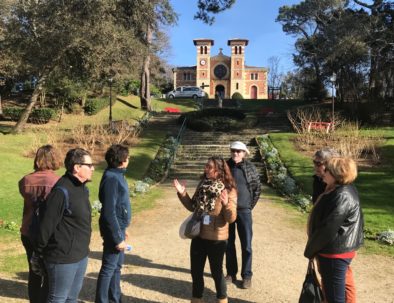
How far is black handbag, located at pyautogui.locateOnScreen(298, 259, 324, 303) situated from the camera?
3434 mm

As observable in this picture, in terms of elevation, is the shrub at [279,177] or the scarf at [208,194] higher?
the scarf at [208,194]

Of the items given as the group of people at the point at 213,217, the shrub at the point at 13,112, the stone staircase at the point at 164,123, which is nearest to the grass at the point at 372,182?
the group of people at the point at 213,217

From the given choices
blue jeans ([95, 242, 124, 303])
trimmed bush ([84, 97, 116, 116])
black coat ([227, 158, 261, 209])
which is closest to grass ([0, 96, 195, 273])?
trimmed bush ([84, 97, 116, 116])

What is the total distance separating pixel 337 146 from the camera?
52.2 feet

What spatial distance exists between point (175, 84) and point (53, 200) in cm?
7364

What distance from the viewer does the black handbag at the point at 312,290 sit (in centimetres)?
343

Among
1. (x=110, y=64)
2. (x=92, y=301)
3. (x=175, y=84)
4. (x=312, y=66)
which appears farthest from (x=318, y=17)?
(x=92, y=301)

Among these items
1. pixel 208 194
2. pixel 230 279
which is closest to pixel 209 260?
pixel 208 194

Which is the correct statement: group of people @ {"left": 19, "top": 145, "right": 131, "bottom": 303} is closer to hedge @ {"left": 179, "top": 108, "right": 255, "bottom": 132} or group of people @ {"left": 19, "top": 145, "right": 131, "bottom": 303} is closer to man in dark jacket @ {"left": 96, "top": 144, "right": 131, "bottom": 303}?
man in dark jacket @ {"left": 96, "top": 144, "right": 131, "bottom": 303}

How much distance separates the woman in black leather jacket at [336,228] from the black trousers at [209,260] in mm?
913

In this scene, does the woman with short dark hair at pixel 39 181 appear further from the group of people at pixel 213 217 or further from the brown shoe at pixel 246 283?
the brown shoe at pixel 246 283

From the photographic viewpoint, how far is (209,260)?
4.09 metres

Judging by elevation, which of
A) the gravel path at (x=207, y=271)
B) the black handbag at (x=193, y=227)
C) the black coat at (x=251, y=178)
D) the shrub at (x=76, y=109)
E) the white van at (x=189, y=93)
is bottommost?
the gravel path at (x=207, y=271)

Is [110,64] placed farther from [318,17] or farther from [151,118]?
[318,17]
